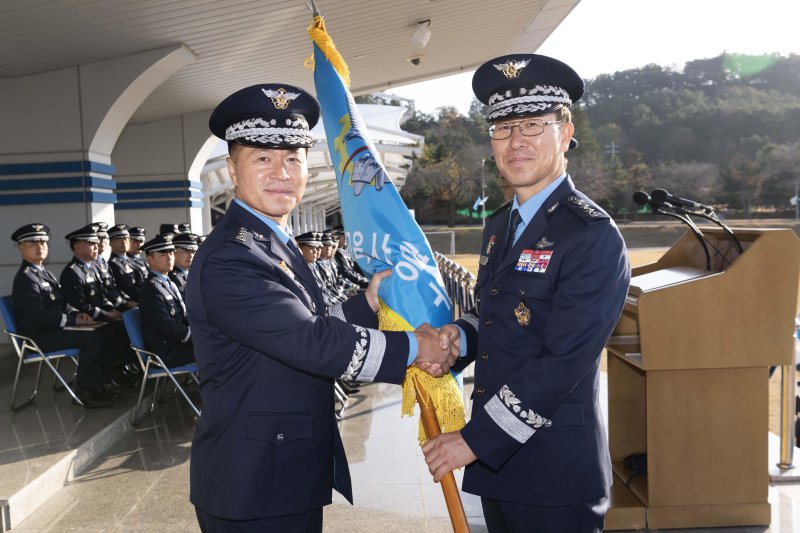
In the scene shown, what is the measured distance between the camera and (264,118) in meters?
1.78

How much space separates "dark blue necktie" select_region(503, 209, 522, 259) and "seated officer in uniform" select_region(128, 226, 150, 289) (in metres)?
6.41

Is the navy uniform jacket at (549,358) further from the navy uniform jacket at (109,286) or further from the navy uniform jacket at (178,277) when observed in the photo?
the navy uniform jacket at (109,286)

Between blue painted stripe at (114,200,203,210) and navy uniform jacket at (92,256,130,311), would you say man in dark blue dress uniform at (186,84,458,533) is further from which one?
blue painted stripe at (114,200,203,210)

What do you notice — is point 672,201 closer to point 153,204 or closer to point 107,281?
point 107,281

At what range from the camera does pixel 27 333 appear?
521 centimetres

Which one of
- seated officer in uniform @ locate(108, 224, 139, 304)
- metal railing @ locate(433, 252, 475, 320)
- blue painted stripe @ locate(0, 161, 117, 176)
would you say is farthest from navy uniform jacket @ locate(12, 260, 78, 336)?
metal railing @ locate(433, 252, 475, 320)

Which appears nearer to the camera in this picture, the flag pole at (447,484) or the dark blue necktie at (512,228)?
the flag pole at (447,484)

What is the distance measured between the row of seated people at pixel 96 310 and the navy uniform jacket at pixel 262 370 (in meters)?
3.42

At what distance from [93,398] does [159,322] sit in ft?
3.18

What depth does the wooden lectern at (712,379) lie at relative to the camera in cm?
270

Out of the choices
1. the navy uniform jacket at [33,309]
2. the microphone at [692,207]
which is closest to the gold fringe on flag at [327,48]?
the microphone at [692,207]

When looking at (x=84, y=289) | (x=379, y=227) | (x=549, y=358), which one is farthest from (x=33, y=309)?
(x=549, y=358)

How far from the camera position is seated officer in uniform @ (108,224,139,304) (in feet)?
24.5

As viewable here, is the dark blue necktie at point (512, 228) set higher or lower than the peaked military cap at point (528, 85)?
lower
